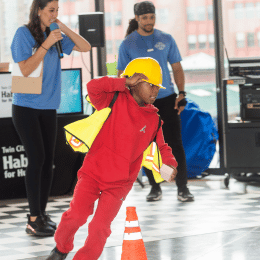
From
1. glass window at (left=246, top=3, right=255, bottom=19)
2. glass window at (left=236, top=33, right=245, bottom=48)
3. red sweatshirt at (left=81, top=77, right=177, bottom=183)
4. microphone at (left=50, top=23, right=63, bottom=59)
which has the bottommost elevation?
red sweatshirt at (left=81, top=77, right=177, bottom=183)

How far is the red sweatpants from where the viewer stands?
8.48ft

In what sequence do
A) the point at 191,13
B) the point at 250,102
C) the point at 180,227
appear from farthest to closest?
the point at 191,13 → the point at 250,102 → the point at 180,227

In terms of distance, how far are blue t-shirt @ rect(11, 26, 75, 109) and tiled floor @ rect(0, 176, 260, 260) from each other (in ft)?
2.74

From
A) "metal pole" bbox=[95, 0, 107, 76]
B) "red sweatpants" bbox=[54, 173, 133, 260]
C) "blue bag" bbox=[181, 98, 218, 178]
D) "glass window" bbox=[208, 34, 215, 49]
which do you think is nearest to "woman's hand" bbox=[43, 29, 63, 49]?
"red sweatpants" bbox=[54, 173, 133, 260]

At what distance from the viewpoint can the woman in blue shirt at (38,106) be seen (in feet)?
11.7

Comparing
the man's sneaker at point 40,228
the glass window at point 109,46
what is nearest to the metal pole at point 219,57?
the glass window at point 109,46

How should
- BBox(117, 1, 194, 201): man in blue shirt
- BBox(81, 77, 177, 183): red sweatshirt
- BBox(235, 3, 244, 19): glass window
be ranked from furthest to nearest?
1. BBox(235, 3, 244, 19): glass window
2. BBox(117, 1, 194, 201): man in blue shirt
3. BBox(81, 77, 177, 183): red sweatshirt

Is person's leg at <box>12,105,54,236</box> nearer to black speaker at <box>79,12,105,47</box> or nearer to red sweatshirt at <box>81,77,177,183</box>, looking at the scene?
red sweatshirt at <box>81,77,177,183</box>

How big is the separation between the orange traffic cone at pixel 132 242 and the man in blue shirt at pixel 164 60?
2.13 m

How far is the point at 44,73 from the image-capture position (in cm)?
368

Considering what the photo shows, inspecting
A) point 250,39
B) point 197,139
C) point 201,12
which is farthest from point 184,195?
point 201,12

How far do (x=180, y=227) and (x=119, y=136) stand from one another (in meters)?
1.35

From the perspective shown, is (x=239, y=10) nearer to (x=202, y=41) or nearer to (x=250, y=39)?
(x=250, y=39)

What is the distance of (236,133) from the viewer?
568 centimetres
